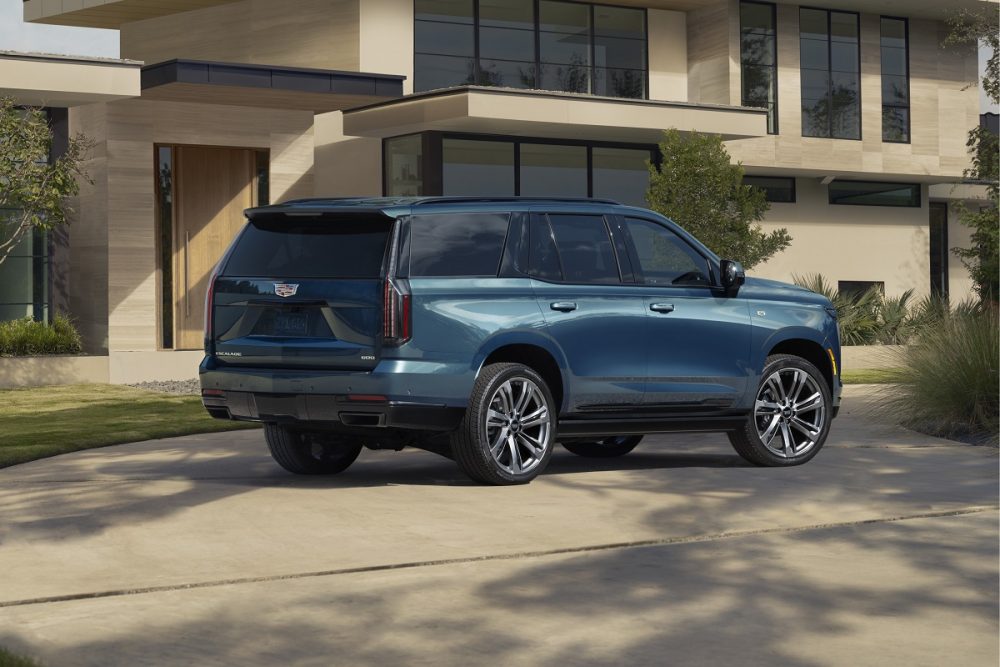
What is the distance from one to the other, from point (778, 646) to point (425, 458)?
707cm

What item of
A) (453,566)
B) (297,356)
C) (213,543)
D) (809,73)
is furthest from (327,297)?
(809,73)

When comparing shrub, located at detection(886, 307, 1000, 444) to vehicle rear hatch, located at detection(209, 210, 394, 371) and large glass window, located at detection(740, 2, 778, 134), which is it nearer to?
vehicle rear hatch, located at detection(209, 210, 394, 371)

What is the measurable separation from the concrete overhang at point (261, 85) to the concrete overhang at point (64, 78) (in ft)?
1.94

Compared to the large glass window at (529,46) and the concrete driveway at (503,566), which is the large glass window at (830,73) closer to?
the large glass window at (529,46)

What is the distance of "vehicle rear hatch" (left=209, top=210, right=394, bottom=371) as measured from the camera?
32.1ft

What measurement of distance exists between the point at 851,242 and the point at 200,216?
1573 cm

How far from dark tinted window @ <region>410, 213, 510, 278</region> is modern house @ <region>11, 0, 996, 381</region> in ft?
43.6

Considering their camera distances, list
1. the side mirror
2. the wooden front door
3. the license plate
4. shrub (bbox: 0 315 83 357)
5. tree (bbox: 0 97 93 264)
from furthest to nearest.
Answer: the wooden front door, shrub (bbox: 0 315 83 357), tree (bbox: 0 97 93 264), the side mirror, the license plate

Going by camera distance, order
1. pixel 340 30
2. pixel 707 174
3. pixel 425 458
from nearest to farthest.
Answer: pixel 425 458
pixel 707 174
pixel 340 30

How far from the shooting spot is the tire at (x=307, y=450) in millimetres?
11195

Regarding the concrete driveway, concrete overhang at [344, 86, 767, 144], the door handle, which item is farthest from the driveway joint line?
concrete overhang at [344, 86, 767, 144]

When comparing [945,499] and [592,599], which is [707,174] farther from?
[592,599]

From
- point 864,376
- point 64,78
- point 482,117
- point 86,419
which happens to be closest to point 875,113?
point 864,376

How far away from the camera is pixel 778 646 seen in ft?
18.7
